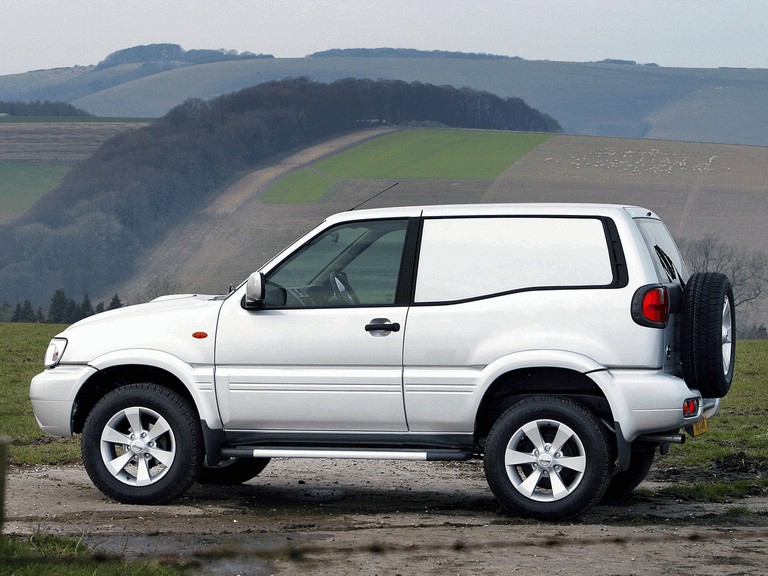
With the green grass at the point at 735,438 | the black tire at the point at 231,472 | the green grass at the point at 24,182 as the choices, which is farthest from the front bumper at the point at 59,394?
the green grass at the point at 24,182

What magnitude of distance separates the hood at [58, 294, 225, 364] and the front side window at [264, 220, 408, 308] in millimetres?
457

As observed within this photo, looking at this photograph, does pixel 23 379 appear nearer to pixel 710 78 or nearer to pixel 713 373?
pixel 713 373

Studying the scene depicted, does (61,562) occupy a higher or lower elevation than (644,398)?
lower

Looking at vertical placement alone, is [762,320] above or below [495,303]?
below

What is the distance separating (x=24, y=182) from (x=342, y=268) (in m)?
130

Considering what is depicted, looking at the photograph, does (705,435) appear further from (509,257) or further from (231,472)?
(509,257)

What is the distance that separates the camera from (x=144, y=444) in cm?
781

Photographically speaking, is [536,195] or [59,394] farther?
[536,195]

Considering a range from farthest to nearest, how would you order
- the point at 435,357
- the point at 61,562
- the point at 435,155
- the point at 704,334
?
the point at 435,155 < the point at 435,357 < the point at 704,334 < the point at 61,562

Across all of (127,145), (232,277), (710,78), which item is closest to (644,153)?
(232,277)

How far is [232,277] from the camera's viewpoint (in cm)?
9462

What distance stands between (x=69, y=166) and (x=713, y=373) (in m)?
133

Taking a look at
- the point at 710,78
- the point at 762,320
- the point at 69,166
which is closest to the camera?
the point at 762,320

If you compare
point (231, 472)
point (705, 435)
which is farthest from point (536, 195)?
point (231, 472)
